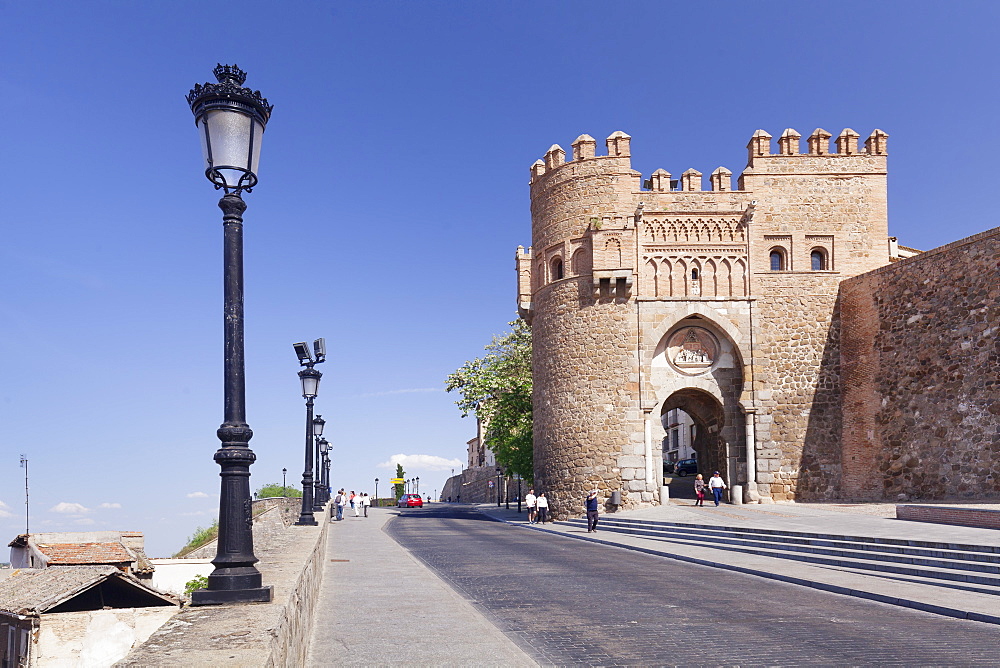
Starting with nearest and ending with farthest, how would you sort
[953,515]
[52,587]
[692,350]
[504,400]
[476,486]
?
[953,515]
[52,587]
[692,350]
[504,400]
[476,486]

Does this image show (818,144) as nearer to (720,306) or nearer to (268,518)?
(720,306)

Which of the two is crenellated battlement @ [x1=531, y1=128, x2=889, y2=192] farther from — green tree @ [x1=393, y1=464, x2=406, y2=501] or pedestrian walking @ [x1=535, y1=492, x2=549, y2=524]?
green tree @ [x1=393, y1=464, x2=406, y2=501]

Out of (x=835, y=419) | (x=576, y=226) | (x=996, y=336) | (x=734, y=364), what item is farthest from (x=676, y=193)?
(x=996, y=336)

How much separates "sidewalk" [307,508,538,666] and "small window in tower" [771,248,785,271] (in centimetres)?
2051

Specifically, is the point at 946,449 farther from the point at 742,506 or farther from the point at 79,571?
the point at 79,571

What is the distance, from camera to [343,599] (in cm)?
1009

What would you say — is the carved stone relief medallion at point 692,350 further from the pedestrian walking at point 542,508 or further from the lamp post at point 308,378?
the lamp post at point 308,378

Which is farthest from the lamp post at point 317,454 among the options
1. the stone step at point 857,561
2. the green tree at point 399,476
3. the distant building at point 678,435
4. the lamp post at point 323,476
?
the green tree at point 399,476

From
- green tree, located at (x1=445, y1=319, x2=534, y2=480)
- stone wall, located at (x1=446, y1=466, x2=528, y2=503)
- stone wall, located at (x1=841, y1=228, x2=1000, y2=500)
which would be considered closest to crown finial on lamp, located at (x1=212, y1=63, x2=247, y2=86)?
stone wall, located at (x1=841, y1=228, x2=1000, y2=500)

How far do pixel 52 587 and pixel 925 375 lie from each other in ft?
78.0

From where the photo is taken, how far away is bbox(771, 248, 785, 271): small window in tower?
29.7m

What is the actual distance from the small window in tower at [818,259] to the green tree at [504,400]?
12937 mm

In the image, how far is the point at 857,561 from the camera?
13.7m

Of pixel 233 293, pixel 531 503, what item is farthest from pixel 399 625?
pixel 531 503
